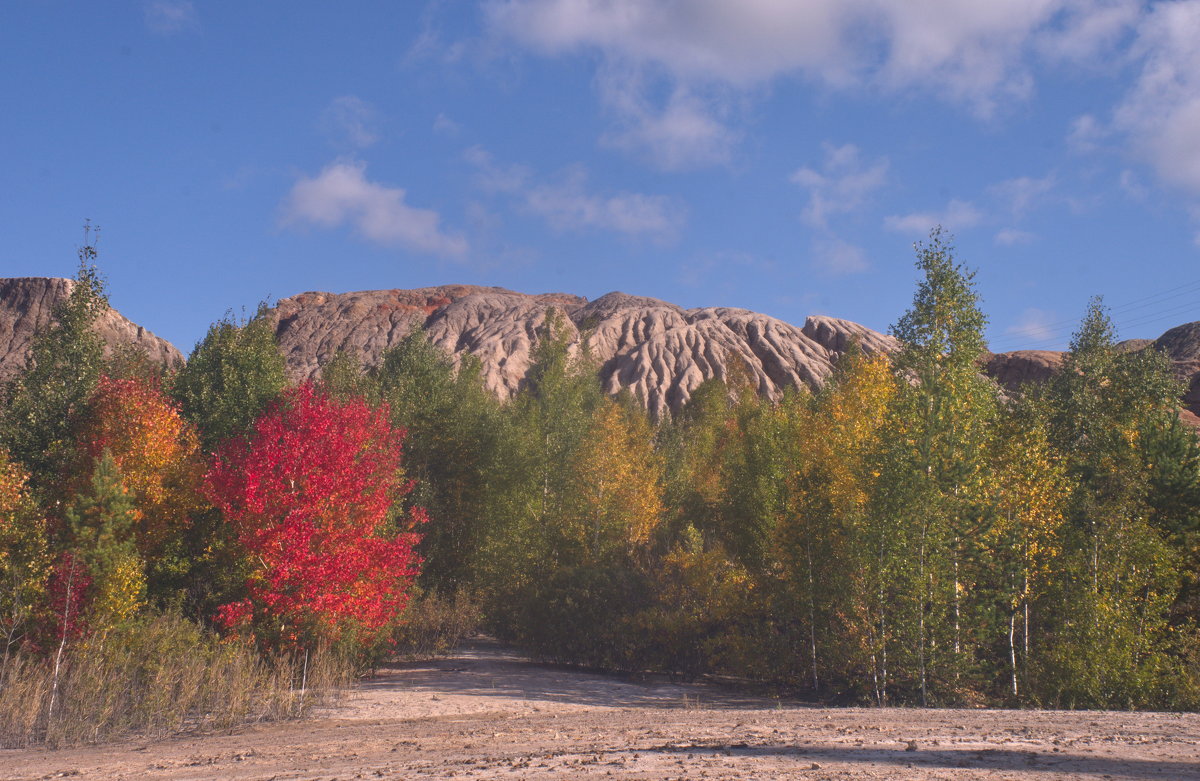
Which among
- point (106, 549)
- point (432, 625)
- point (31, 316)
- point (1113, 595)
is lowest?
point (432, 625)

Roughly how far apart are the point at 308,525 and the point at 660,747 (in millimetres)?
12366

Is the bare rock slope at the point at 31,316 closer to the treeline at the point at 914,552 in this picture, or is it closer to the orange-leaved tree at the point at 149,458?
the orange-leaved tree at the point at 149,458

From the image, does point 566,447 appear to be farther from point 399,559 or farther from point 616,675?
point 399,559

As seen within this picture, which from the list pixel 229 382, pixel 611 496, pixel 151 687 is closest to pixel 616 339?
pixel 611 496

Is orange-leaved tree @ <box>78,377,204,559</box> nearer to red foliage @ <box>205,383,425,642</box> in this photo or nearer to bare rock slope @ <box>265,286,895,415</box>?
red foliage @ <box>205,383,425,642</box>

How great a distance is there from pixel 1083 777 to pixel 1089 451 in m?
24.1

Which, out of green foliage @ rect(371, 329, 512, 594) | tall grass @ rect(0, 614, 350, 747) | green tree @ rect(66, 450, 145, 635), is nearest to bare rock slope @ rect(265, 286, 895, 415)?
green foliage @ rect(371, 329, 512, 594)

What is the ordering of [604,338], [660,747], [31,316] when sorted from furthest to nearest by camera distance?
1. [604,338]
2. [31,316]
3. [660,747]

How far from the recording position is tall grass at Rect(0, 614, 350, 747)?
47.9ft

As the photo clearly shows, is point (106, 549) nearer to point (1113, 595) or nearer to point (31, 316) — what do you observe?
point (1113, 595)

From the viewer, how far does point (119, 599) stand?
18703 millimetres

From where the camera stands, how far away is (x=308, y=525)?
1970cm

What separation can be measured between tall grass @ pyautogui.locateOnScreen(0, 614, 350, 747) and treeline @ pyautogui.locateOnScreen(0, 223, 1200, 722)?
1.64ft

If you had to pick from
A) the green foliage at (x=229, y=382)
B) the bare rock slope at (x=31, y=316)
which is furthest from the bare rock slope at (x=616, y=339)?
the green foliage at (x=229, y=382)
